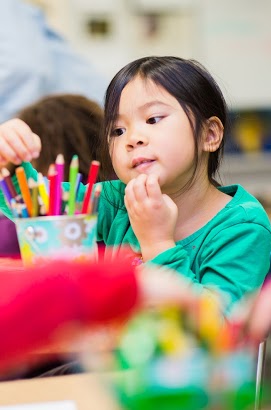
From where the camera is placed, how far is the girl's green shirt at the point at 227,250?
735 mm

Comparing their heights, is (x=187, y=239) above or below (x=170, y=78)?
below

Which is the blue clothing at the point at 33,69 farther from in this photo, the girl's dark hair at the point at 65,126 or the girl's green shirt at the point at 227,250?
the girl's green shirt at the point at 227,250

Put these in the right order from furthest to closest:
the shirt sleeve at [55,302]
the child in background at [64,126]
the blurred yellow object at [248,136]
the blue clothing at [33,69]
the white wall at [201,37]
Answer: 1. the blurred yellow object at [248,136]
2. the white wall at [201,37]
3. the blue clothing at [33,69]
4. the child in background at [64,126]
5. the shirt sleeve at [55,302]

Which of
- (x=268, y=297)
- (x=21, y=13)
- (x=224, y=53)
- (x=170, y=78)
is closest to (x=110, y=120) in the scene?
(x=170, y=78)

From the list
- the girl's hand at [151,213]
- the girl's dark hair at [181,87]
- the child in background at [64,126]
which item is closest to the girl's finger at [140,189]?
the girl's hand at [151,213]

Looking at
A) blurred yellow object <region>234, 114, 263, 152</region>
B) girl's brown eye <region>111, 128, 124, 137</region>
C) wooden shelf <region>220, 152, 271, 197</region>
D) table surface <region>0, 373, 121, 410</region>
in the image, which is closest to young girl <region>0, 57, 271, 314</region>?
girl's brown eye <region>111, 128, 124, 137</region>

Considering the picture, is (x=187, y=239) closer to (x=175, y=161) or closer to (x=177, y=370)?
(x=175, y=161)

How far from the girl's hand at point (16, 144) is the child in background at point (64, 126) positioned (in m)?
0.42

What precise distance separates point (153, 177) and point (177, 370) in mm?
385

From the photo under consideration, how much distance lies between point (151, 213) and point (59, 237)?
0.50 ft

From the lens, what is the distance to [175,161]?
79cm

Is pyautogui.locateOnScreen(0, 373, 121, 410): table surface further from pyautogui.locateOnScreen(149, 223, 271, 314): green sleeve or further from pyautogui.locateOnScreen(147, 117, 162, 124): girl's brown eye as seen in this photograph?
pyautogui.locateOnScreen(147, 117, 162, 124): girl's brown eye

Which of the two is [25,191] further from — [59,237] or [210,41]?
[210,41]

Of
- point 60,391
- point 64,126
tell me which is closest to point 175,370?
point 60,391
